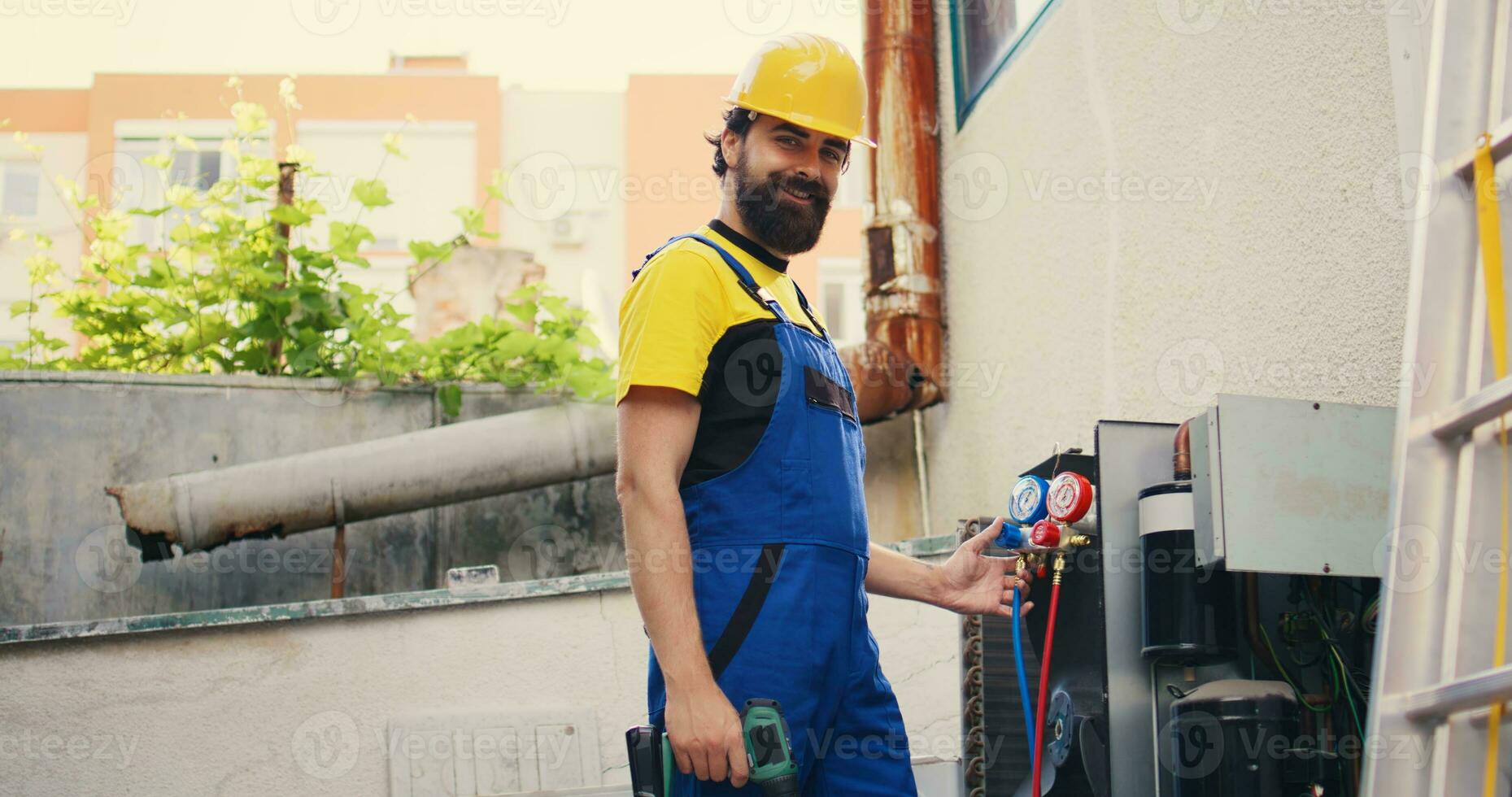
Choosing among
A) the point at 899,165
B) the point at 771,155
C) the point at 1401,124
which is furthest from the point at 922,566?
the point at 899,165

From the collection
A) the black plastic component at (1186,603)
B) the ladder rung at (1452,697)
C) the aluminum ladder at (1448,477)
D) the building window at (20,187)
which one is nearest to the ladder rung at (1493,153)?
the aluminum ladder at (1448,477)

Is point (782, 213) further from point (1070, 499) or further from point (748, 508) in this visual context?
point (1070, 499)

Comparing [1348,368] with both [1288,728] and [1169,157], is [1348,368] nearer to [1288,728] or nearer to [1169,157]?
[1288,728]

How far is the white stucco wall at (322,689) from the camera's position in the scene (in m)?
4.26

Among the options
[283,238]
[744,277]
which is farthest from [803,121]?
[283,238]

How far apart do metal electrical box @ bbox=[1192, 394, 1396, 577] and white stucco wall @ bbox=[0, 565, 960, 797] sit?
6.72ft

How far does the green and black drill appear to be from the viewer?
218 cm

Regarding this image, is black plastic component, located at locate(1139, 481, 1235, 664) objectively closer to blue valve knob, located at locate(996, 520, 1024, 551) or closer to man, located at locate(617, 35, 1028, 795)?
blue valve knob, located at locate(996, 520, 1024, 551)

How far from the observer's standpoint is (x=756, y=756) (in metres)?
2.19

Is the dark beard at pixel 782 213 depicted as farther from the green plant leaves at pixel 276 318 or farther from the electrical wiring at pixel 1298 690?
the green plant leaves at pixel 276 318

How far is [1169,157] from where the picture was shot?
3973mm

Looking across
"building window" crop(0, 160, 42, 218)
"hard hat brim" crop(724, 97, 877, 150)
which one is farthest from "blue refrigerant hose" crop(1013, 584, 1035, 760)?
"building window" crop(0, 160, 42, 218)

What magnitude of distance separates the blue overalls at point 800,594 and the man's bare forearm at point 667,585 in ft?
0.19

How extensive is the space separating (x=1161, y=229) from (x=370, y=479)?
3288mm
